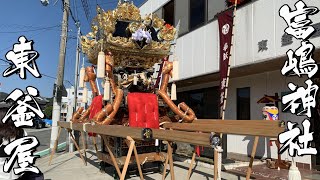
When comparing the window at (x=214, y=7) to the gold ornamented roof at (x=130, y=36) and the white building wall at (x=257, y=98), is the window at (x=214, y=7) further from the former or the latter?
the gold ornamented roof at (x=130, y=36)

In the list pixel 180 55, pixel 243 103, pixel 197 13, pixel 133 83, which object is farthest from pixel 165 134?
pixel 197 13

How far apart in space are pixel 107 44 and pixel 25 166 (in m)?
4.00

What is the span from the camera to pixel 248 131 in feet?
16.2

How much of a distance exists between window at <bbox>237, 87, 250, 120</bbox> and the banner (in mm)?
1799

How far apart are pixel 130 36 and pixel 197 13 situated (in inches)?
208

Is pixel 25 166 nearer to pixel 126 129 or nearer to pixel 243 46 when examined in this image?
pixel 126 129

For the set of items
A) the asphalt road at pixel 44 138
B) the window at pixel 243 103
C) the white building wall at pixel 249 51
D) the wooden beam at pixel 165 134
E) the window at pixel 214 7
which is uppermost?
the window at pixel 214 7

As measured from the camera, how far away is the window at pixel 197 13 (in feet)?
38.5

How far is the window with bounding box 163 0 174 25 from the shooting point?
47.0ft

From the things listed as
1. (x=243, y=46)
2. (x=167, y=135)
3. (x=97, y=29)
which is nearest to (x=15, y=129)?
(x=167, y=135)

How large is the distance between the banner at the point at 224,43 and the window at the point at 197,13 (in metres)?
1.98

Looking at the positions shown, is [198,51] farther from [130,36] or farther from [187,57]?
[130,36]

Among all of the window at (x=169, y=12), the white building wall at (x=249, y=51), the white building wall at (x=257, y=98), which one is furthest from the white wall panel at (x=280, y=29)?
the window at (x=169, y=12)

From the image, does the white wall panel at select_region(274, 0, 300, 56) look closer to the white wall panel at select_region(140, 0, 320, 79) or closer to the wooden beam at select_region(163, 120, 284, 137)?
the white wall panel at select_region(140, 0, 320, 79)
